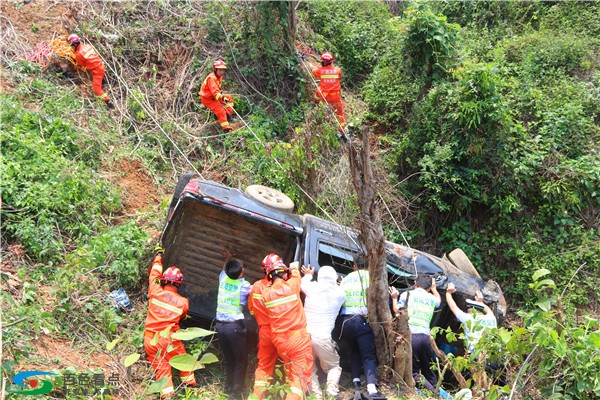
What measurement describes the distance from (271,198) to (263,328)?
5.52 feet

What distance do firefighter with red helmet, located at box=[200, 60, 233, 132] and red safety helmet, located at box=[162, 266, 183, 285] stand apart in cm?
437

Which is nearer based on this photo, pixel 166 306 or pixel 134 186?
pixel 166 306

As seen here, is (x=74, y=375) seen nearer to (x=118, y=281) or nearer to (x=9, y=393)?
(x=9, y=393)

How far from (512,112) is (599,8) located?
427cm

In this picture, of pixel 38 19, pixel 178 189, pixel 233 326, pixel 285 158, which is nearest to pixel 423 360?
pixel 233 326

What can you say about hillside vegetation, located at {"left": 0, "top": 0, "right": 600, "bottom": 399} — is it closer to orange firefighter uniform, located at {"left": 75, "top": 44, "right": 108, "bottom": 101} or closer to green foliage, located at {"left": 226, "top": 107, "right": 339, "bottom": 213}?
green foliage, located at {"left": 226, "top": 107, "right": 339, "bottom": 213}

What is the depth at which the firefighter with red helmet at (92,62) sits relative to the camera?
1064 centimetres

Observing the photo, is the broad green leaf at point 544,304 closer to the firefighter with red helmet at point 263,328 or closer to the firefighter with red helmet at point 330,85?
the firefighter with red helmet at point 263,328

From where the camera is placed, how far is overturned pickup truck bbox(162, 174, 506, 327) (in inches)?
268

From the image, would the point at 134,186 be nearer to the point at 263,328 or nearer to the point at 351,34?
the point at 263,328

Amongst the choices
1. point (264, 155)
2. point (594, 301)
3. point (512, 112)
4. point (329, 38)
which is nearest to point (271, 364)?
point (264, 155)

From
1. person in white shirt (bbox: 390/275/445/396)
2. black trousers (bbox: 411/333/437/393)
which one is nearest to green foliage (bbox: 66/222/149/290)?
person in white shirt (bbox: 390/275/445/396)

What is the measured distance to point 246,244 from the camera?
700cm

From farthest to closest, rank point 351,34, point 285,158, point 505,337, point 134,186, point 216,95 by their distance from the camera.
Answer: point 351,34 < point 216,95 < point 134,186 < point 285,158 < point 505,337
